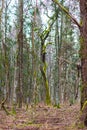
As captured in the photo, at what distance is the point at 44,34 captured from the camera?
61.9 feet

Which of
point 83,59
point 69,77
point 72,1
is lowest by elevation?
point 69,77

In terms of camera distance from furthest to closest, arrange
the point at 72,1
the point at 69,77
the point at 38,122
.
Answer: the point at 69,77 → the point at 72,1 → the point at 38,122

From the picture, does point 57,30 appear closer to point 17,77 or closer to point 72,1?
point 17,77

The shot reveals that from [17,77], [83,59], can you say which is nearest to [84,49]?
[83,59]

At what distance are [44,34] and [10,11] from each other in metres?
8.69

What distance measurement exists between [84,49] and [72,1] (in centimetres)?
311

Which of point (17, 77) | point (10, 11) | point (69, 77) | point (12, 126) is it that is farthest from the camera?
point (69, 77)

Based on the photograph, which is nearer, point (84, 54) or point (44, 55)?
point (84, 54)

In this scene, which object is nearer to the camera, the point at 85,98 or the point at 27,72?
the point at 85,98

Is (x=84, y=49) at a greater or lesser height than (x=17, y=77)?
greater

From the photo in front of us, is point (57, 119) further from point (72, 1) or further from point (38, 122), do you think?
point (72, 1)

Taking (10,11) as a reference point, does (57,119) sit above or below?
below

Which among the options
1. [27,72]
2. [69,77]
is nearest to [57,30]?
[27,72]

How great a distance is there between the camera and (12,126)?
9.27m
